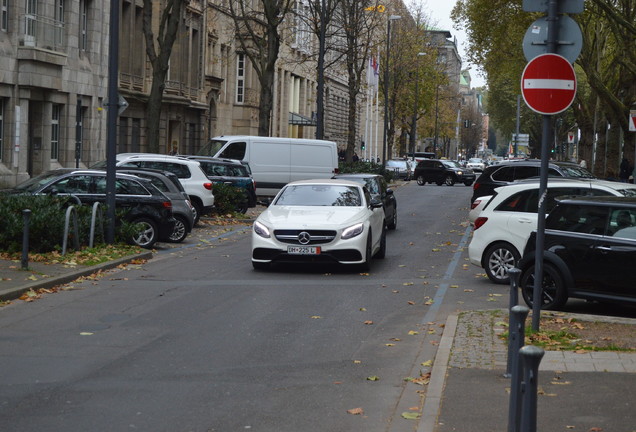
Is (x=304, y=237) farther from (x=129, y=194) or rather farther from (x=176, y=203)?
(x=176, y=203)

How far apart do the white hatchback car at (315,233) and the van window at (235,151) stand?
748 inches

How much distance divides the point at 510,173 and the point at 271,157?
468 inches

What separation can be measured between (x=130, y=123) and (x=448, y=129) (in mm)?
75325

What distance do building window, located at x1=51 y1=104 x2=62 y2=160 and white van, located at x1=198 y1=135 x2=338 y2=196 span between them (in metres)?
6.19

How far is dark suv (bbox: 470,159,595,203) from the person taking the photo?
88.3 feet

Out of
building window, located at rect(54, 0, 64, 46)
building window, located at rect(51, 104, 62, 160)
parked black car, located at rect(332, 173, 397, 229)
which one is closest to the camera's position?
parked black car, located at rect(332, 173, 397, 229)

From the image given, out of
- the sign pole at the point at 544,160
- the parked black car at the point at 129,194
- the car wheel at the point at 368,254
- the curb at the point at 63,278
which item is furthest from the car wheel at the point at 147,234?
the sign pole at the point at 544,160

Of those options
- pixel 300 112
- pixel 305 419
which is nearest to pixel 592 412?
pixel 305 419

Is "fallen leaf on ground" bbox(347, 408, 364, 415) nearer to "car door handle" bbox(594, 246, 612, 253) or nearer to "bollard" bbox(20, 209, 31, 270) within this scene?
"car door handle" bbox(594, 246, 612, 253)

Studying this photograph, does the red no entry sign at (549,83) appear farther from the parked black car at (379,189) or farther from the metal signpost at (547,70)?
the parked black car at (379,189)

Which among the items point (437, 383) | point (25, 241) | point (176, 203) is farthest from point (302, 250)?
point (437, 383)

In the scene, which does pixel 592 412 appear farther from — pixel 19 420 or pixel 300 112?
pixel 300 112

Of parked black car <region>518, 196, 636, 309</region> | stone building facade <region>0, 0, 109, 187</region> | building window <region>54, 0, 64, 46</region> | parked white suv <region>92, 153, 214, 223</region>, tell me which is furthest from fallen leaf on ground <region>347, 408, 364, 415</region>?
building window <region>54, 0, 64, 46</region>

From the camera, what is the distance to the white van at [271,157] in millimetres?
37188
